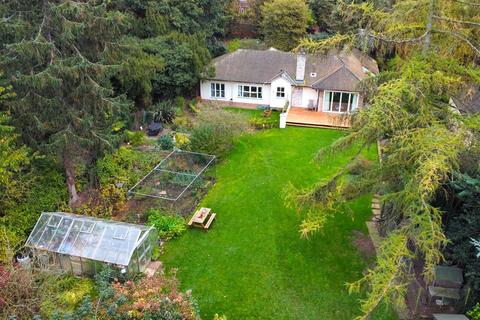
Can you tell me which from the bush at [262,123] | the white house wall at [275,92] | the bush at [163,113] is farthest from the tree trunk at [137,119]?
the white house wall at [275,92]

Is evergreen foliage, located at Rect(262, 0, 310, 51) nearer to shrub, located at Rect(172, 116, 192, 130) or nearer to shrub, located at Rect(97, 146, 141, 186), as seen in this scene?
shrub, located at Rect(172, 116, 192, 130)

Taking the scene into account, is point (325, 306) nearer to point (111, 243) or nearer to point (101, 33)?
point (111, 243)

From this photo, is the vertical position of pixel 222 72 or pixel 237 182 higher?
pixel 222 72

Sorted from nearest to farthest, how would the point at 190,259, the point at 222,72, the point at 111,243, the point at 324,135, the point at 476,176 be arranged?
the point at 476,176
the point at 111,243
the point at 190,259
the point at 324,135
the point at 222,72

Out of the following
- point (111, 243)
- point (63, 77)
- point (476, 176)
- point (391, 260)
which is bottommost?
point (111, 243)

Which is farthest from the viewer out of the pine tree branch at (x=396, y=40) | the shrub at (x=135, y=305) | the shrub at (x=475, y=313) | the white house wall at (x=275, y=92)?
the white house wall at (x=275, y=92)

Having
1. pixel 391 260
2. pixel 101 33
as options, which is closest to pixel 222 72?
pixel 101 33

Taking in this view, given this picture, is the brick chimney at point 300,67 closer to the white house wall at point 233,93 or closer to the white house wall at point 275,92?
the white house wall at point 275,92
